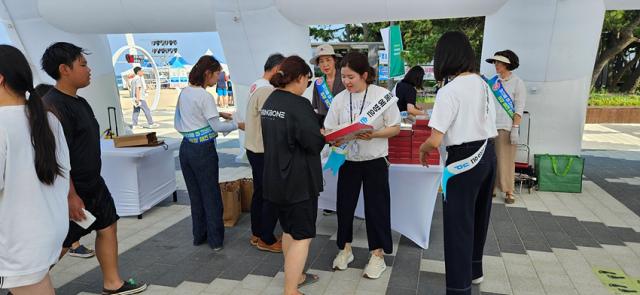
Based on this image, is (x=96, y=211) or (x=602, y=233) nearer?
(x=96, y=211)

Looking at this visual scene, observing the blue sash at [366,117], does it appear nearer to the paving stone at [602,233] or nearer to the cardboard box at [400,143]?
the cardboard box at [400,143]

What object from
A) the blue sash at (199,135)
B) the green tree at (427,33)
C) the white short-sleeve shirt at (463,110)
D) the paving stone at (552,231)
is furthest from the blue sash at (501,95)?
the green tree at (427,33)

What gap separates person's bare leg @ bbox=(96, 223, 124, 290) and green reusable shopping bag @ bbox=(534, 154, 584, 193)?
4550 mm

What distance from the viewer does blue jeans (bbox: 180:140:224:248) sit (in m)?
3.23

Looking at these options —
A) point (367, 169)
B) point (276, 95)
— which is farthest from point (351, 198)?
point (276, 95)

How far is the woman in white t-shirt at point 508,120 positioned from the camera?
4.39m

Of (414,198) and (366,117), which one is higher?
(366,117)

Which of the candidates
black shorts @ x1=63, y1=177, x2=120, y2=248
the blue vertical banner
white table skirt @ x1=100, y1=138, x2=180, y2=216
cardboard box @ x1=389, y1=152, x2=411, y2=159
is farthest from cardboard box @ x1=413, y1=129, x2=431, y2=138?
the blue vertical banner

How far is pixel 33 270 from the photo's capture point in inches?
64.1

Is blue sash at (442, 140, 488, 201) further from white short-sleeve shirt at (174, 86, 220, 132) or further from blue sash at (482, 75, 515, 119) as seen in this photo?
blue sash at (482, 75, 515, 119)

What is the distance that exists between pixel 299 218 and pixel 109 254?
124 cm

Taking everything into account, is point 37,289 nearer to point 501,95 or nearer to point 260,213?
point 260,213

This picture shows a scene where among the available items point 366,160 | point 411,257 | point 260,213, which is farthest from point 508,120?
point 260,213

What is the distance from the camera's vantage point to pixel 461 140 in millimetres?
2230
